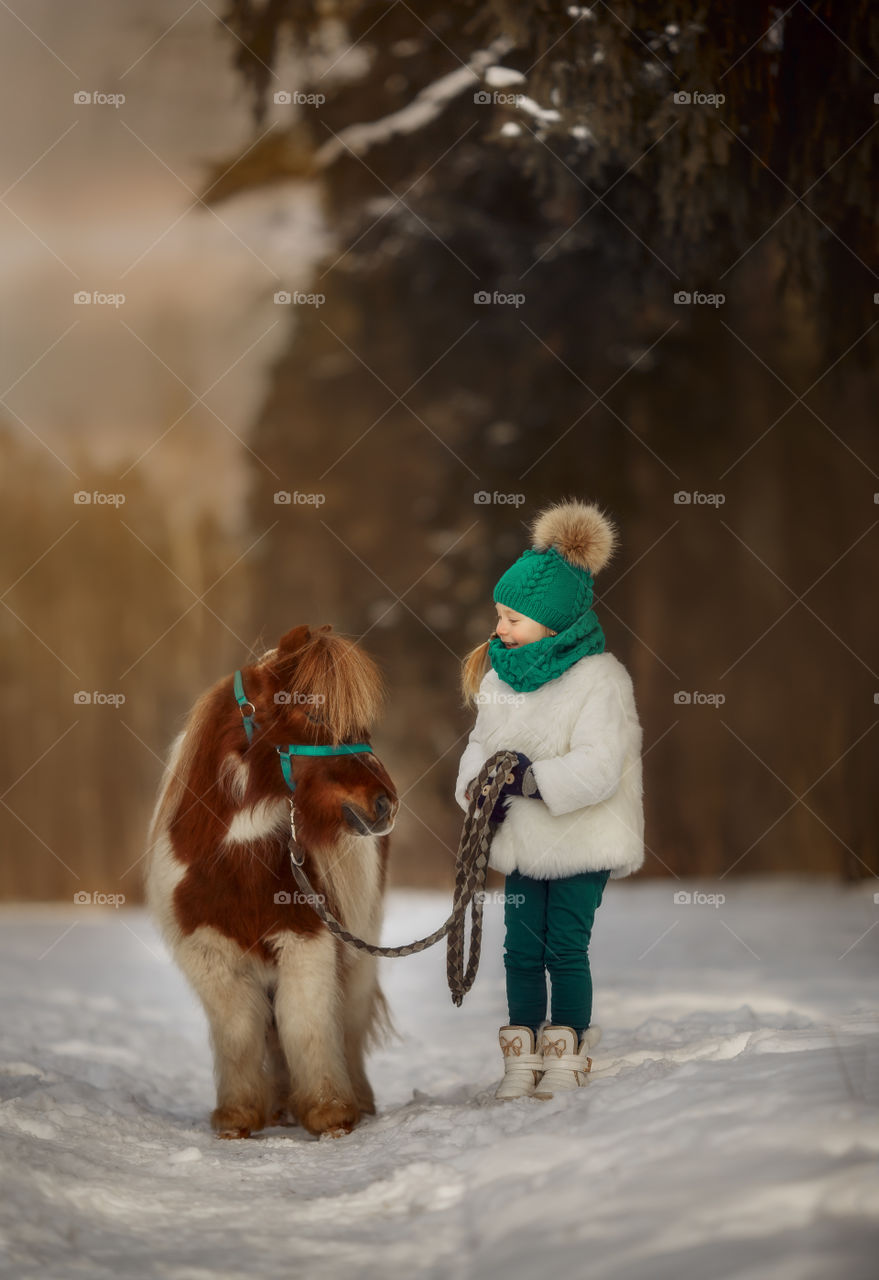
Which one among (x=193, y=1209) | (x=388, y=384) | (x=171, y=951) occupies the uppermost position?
(x=388, y=384)

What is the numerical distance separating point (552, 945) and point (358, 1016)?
2.34ft

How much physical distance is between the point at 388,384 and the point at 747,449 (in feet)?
7.70

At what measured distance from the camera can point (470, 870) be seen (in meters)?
2.79

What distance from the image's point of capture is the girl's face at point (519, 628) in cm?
287

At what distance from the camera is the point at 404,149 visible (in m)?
7.32

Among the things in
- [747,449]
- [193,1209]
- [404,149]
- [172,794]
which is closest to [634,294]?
[747,449]

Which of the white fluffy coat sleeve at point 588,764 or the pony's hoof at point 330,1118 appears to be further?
Answer: the pony's hoof at point 330,1118

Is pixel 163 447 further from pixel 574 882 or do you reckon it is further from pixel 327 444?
pixel 574 882
